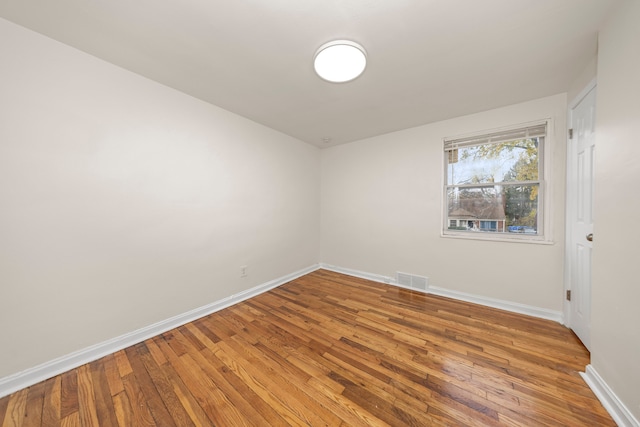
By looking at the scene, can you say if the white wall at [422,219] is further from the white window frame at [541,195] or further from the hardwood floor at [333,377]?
the hardwood floor at [333,377]

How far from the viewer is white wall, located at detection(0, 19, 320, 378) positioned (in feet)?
4.57

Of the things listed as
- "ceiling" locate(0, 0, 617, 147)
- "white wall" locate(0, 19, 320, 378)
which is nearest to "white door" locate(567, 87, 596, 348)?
"ceiling" locate(0, 0, 617, 147)

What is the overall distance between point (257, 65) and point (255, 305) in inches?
104

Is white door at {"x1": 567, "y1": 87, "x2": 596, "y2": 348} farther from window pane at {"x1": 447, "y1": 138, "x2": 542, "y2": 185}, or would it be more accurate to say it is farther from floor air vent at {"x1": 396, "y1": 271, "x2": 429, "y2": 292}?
floor air vent at {"x1": 396, "y1": 271, "x2": 429, "y2": 292}

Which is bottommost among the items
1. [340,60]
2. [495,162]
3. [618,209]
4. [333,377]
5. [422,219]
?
[333,377]

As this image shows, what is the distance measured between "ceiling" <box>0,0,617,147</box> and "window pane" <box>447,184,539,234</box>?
3.47 ft

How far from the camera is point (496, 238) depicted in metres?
2.47

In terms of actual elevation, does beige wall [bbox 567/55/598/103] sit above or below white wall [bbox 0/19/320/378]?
above

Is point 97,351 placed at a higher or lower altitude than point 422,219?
lower

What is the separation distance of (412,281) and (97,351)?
3538 millimetres

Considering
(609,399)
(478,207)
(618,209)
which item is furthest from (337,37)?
(609,399)

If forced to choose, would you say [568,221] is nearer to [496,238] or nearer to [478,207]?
[496,238]

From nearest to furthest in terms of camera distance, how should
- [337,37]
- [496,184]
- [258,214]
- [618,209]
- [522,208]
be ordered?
[618,209]
[337,37]
[522,208]
[496,184]
[258,214]

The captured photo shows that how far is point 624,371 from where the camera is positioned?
1.13 metres
